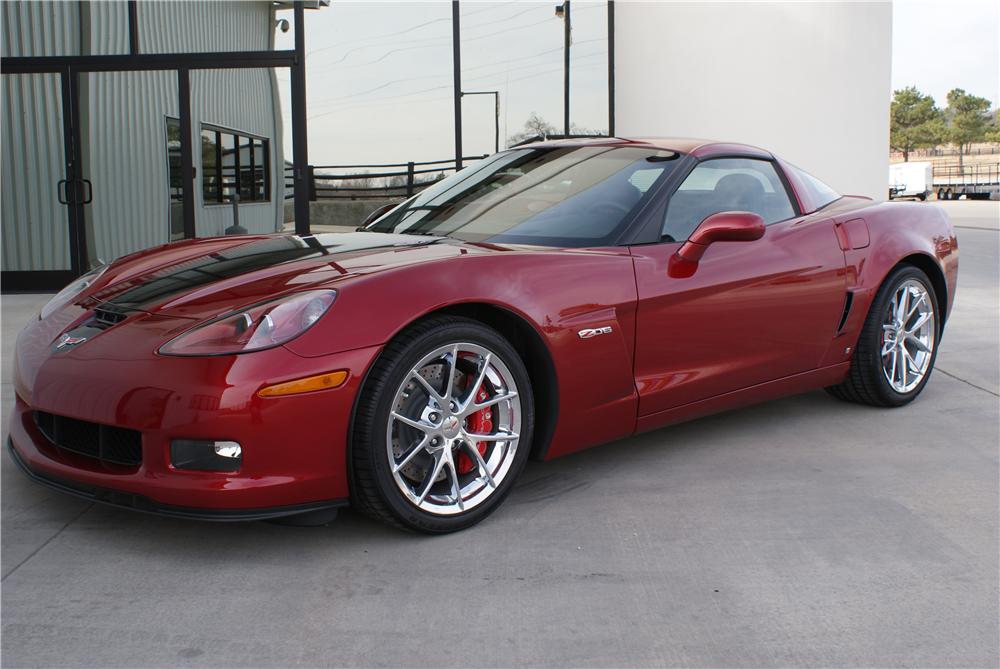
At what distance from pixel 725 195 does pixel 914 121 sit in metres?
94.6

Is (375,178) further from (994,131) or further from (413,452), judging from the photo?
(994,131)

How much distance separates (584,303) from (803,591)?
3.49 feet

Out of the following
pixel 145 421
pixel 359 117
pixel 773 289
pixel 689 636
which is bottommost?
pixel 689 636

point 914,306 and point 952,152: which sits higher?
point 952,152

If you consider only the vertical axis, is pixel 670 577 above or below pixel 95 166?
below

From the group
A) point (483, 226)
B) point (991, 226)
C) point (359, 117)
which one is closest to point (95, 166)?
point (359, 117)

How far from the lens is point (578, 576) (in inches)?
97.8

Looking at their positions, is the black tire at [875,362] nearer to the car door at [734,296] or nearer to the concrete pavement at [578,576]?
the car door at [734,296]

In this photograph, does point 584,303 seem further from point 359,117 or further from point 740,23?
point 740,23

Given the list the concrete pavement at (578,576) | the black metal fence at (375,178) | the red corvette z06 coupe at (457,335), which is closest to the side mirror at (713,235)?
the red corvette z06 coupe at (457,335)

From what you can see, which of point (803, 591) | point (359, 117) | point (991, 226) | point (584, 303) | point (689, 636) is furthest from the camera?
point (991, 226)

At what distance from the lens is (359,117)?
9.93 meters

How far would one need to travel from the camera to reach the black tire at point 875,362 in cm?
407

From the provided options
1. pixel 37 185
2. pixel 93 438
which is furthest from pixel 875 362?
pixel 37 185
